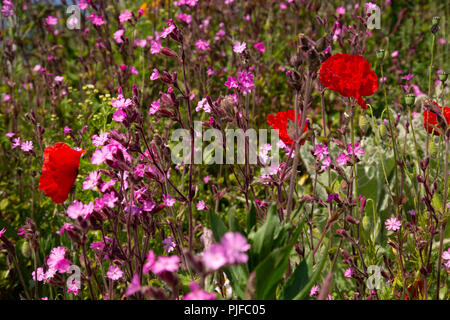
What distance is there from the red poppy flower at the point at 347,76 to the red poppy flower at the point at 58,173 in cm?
75

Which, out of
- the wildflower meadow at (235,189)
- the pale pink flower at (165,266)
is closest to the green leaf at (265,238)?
the wildflower meadow at (235,189)

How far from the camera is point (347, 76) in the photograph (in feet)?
4.28

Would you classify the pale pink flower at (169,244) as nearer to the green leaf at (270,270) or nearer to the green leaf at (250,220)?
the green leaf at (250,220)

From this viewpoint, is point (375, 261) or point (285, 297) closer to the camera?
point (285, 297)

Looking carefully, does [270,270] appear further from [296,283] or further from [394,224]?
[394,224]

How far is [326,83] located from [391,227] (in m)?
0.50

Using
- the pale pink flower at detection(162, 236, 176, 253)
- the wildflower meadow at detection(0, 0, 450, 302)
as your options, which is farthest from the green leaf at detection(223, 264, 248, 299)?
the pale pink flower at detection(162, 236, 176, 253)

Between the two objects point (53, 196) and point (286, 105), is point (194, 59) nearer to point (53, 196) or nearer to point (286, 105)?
point (286, 105)

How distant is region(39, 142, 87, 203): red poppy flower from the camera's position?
1.24 meters

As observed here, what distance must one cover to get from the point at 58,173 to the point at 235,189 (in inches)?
29.6

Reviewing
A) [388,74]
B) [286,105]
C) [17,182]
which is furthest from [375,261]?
[388,74]

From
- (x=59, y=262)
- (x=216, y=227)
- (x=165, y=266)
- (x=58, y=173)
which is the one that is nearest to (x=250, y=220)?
(x=216, y=227)

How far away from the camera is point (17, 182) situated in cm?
229
